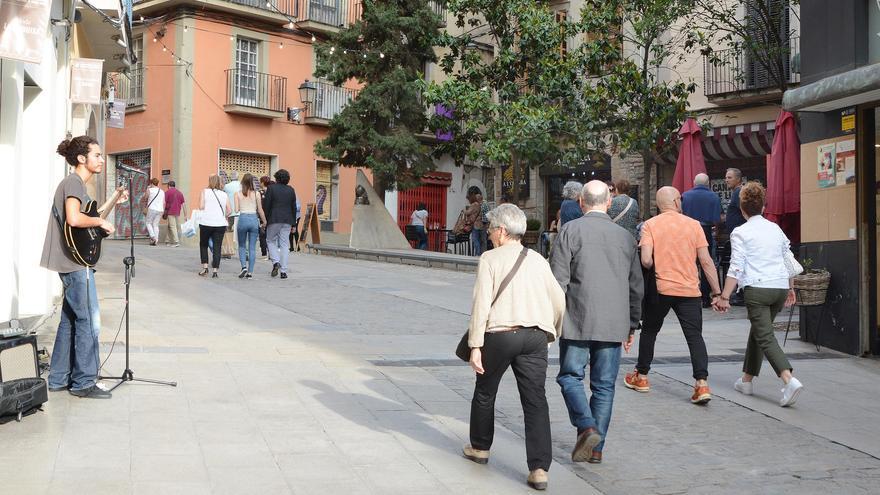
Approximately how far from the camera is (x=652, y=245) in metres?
8.06

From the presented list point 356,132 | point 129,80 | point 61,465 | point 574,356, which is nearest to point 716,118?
point 356,132

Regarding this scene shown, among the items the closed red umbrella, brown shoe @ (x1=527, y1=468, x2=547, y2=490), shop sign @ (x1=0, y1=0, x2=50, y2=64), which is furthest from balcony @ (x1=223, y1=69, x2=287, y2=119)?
brown shoe @ (x1=527, y1=468, x2=547, y2=490)

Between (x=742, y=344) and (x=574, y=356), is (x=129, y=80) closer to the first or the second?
(x=742, y=344)

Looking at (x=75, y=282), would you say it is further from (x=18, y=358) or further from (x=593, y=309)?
(x=593, y=309)

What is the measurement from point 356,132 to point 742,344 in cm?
1685

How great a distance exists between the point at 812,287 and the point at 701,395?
3377 millimetres

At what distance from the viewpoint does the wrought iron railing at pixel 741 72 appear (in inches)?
914

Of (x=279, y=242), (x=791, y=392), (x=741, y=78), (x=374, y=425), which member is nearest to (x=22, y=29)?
(x=374, y=425)

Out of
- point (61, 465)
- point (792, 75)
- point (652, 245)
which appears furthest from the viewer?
point (792, 75)

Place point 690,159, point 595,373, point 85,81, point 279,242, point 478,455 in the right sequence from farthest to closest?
point 279,242, point 690,159, point 85,81, point 595,373, point 478,455

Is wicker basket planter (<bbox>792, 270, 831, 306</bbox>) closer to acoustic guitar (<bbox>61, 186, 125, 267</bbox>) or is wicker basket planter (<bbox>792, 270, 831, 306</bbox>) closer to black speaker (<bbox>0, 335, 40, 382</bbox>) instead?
acoustic guitar (<bbox>61, 186, 125, 267</bbox>)

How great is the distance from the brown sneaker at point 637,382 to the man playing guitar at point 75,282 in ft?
13.6

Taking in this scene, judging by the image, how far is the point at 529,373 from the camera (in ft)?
18.5

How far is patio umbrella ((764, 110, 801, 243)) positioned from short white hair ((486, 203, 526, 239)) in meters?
8.51
